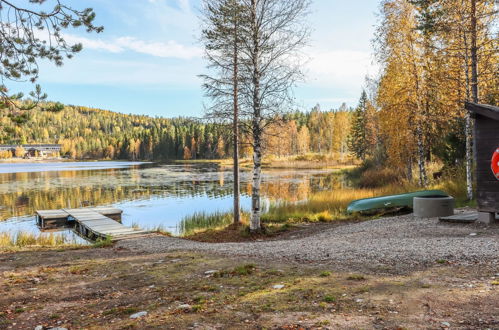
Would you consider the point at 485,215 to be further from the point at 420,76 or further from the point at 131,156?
the point at 131,156

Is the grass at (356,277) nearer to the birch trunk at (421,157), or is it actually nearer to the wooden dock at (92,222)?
the wooden dock at (92,222)

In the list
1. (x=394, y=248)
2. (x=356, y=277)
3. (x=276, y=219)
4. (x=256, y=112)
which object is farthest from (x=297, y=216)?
(x=356, y=277)

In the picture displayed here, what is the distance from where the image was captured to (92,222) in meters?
17.2

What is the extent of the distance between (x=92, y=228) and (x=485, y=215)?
14594mm

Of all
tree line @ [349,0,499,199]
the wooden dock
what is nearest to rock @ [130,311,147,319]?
the wooden dock

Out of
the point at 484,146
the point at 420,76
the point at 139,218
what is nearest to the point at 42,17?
A: the point at 484,146

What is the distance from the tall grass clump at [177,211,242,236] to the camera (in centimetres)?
1592

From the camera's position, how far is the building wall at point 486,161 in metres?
9.77

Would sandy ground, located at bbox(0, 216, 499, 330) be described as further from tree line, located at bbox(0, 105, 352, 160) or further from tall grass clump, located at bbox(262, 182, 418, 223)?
tall grass clump, located at bbox(262, 182, 418, 223)

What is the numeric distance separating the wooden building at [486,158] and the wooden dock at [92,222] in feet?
37.8

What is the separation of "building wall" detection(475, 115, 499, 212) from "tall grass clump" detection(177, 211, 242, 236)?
970 centimetres

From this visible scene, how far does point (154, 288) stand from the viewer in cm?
567

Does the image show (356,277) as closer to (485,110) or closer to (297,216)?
(485,110)

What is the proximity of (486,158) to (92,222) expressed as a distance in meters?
16.1
